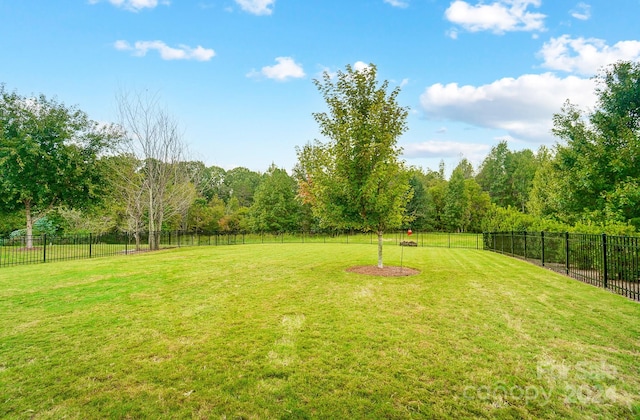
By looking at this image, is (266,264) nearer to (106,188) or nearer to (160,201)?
(160,201)

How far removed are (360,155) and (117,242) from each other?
2215 centimetres

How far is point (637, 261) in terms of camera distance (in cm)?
723

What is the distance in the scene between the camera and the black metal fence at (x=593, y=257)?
23.9ft

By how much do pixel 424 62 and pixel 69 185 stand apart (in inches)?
906

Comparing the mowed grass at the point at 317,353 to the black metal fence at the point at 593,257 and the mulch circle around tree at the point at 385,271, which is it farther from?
the mulch circle around tree at the point at 385,271

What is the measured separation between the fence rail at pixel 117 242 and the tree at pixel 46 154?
52.7 inches

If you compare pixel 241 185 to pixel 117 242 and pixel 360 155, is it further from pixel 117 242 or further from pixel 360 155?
pixel 360 155

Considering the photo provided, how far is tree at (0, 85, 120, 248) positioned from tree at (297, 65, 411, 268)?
1842 centimetres

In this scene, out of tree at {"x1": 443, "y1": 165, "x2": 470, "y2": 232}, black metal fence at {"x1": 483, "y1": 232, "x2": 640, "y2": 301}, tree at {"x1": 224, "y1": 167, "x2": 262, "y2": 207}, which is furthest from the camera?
tree at {"x1": 224, "y1": 167, "x2": 262, "y2": 207}

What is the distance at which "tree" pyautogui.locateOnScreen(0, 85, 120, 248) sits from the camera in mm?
17984

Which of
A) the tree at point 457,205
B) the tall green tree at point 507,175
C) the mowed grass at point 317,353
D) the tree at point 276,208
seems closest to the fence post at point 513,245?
the mowed grass at point 317,353

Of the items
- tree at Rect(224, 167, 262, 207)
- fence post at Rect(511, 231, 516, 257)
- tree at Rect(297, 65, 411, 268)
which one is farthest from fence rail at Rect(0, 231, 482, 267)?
tree at Rect(224, 167, 262, 207)

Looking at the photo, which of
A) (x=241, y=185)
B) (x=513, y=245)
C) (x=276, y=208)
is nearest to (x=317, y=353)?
(x=513, y=245)

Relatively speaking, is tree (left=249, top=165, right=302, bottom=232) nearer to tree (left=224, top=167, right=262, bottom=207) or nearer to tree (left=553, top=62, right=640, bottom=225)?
tree (left=224, top=167, right=262, bottom=207)
